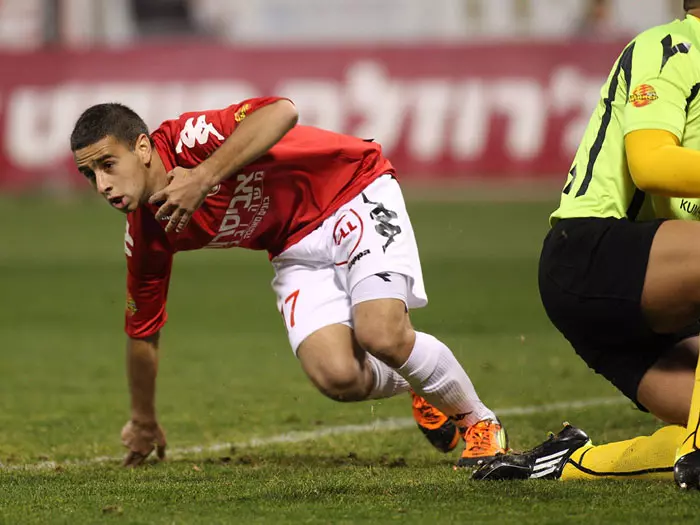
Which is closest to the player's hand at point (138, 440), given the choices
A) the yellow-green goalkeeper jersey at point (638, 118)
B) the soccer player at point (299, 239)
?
the soccer player at point (299, 239)

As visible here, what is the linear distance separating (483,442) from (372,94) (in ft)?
46.1

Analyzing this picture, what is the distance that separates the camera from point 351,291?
5434mm

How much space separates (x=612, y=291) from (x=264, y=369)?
14.1ft

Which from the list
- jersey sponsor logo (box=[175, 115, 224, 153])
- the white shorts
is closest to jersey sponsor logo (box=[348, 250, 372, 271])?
the white shorts

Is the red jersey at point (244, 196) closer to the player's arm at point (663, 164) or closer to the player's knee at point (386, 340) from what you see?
the player's knee at point (386, 340)

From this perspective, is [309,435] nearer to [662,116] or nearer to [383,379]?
[383,379]

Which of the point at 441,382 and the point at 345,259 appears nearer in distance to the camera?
the point at 441,382

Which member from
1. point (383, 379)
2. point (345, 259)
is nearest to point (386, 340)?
Answer: point (383, 379)

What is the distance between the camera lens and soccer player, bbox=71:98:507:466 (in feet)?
16.7

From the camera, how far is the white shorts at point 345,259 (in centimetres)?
545

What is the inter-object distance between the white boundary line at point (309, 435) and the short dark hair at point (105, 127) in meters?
A: 1.40

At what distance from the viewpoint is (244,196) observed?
5.44 metres

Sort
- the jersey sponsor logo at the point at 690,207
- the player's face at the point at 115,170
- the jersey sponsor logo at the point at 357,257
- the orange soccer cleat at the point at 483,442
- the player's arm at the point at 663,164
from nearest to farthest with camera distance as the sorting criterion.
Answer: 1. the player's arm at the point at 663,164
2. the jersey sponsor logo at the point at 690,207
3. the player's face at the point at 115,170
4. the orange soccer cleat at the point at 483,442
5. the jersey sponsor logo at the point at 357,257

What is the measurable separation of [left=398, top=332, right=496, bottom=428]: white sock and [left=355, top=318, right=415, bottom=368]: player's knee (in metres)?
0.06
